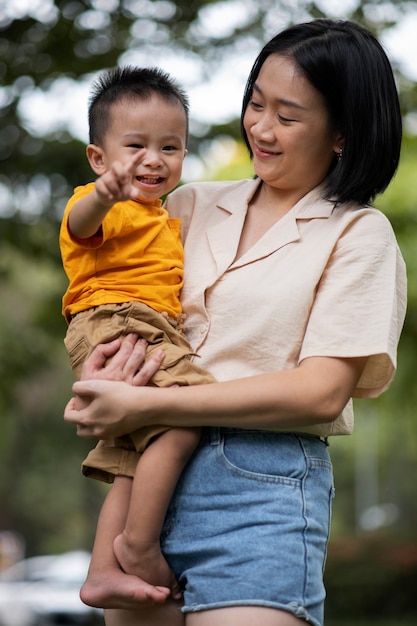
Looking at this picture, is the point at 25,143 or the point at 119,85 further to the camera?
the point at 25,143

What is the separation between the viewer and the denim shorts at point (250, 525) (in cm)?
285

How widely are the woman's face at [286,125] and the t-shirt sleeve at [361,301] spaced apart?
25 centimetres

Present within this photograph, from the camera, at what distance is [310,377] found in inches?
111

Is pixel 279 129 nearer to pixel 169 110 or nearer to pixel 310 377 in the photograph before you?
pixel 169 110

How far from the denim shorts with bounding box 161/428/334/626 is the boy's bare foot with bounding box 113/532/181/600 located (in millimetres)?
44

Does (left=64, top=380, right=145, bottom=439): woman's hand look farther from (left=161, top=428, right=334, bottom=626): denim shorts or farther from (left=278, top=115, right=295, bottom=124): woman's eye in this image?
(left=278, top=115, right=295, bottom=124): woman's eye

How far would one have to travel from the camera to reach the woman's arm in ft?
9.16

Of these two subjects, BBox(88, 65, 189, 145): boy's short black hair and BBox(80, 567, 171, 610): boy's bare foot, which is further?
BBox(88, 65, 189, 145): boy's short black hair

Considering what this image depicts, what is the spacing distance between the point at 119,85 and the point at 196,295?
64 cm

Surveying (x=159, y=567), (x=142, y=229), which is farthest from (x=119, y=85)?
(x=159, y=567)

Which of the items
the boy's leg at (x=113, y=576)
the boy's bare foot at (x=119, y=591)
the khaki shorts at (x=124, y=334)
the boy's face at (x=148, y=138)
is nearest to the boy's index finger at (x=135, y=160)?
the boy's face at (x=148, y=138)

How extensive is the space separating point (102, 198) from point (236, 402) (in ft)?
1.98

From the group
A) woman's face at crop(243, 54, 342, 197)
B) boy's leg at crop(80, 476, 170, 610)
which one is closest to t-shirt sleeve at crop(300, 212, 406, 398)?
woman's face at crop(243, 54, 342, 197)

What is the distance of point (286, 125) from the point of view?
307cm
